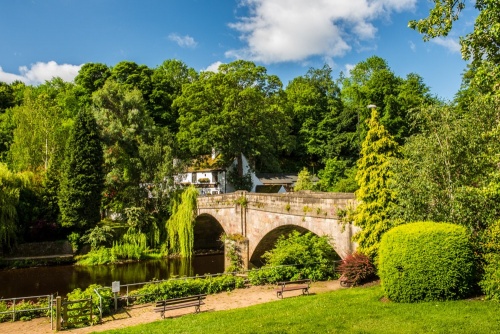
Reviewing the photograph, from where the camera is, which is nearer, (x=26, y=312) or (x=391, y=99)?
(x=26, y=312)

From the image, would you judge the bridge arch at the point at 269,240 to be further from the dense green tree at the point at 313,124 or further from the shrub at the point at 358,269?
the dense green tree at the point at 313,124

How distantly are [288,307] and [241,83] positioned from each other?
34.9m

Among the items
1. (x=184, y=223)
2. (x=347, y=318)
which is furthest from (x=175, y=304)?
(x=184, y=223)

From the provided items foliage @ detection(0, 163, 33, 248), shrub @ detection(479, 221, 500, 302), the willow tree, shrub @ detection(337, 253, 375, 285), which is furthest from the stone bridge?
foliage @ detection(0, 163, 33, 248)

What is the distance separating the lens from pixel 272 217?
25.3m

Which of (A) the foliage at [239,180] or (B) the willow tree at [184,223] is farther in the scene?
(A) the foliage at [239,180]

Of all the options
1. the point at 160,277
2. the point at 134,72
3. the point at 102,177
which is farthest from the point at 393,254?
the point at 134,72

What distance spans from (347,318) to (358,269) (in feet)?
18.2

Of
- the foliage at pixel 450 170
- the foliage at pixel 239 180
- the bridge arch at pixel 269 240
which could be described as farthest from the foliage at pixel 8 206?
the foliage at pixel 450 170

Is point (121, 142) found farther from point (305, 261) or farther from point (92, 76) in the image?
point (305, 261)

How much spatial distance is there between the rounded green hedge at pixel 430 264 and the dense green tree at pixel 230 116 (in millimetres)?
30953

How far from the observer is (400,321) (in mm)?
10625

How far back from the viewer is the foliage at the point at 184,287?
19.8 meters

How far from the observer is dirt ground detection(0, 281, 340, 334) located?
16.1m
